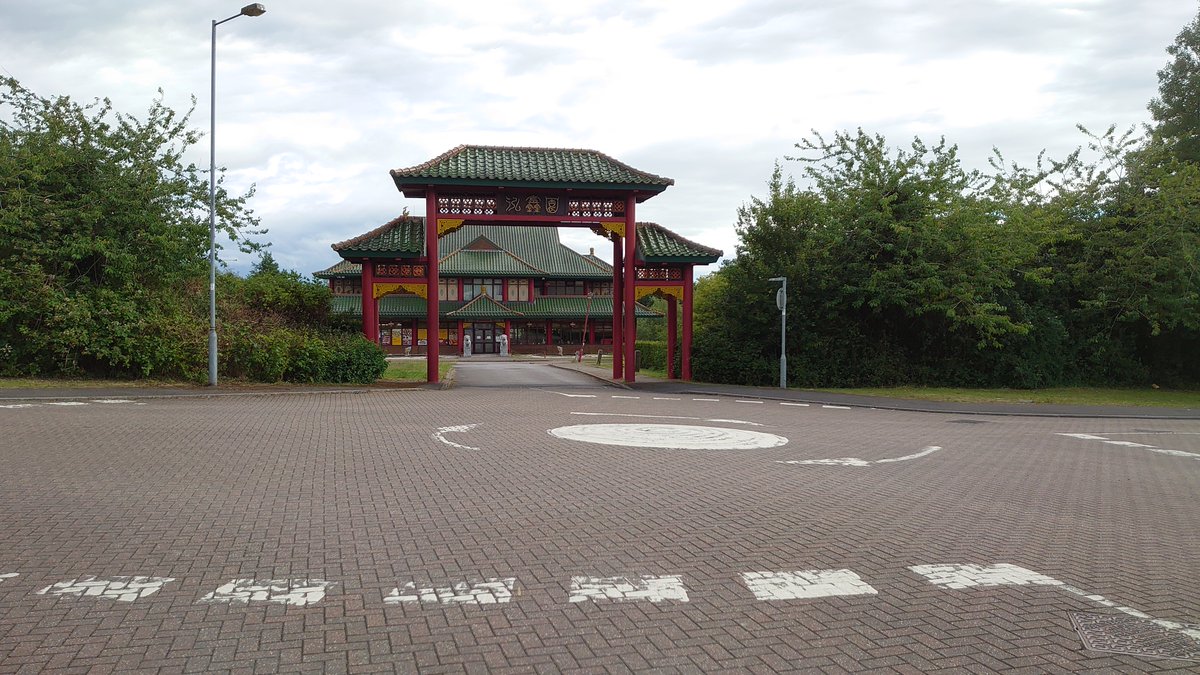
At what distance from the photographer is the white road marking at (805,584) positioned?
191 inches

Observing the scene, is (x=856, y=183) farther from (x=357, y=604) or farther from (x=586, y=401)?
(x=357, y=604)

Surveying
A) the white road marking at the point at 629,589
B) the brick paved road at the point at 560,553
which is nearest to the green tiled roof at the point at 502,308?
the brick paved road at the point at 560,553

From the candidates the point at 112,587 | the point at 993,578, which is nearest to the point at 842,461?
the point at 993,578

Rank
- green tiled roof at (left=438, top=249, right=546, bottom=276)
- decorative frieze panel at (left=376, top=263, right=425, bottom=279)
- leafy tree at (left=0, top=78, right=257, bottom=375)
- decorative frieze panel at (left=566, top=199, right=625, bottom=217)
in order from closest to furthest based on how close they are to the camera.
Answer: leafy tree at (left=0, top=78, right=257, bottom=375), decorative frieze panel at (left=376, top=263, right=425, bottom=279), decorative frieze panel at (left=566, top=199, right=625, bottom=217), green tiled roof at (left=438, top=249, right=546, bottom=276)

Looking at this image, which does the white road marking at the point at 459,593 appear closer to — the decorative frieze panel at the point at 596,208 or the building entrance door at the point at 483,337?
the decorative frieze panel at the point at 596,208

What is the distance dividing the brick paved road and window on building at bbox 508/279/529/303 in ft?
176

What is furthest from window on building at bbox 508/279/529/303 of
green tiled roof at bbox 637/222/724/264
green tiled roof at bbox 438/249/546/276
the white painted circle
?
the white painted circle

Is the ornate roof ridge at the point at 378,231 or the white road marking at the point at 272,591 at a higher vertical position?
the ornate roof ridge at the point at 378,231

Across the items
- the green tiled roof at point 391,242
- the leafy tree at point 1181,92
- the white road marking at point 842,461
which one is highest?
the leafy tree at point 1181,92

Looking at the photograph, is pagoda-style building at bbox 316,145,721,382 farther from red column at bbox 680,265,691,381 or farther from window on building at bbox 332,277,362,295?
window on building at bbox 332,277,362,295

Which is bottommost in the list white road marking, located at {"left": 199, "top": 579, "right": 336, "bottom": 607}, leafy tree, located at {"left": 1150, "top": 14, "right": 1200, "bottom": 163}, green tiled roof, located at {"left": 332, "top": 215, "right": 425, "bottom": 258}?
white road marking, located at {"left": 199, "top": 579, "right": 336, "bottom": 607}

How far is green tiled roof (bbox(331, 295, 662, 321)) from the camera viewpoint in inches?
2386

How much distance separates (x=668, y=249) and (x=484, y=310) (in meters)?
37.1

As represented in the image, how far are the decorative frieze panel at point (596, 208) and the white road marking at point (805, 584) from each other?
21.6 metres
